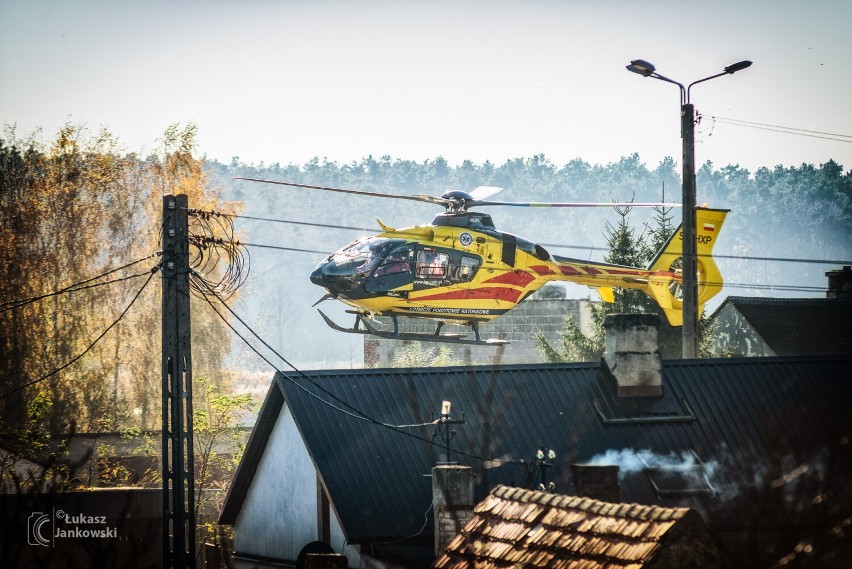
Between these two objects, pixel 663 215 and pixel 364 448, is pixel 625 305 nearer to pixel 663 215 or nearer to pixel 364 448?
pixel 663 215

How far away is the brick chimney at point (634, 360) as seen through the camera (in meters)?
24.7

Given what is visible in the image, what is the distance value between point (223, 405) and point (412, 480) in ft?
56.5

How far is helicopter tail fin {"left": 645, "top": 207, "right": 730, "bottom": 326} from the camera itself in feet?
97.2

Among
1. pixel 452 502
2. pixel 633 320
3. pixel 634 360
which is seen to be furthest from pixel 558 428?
pixel 452 502

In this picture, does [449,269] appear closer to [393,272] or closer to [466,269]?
[466,269]

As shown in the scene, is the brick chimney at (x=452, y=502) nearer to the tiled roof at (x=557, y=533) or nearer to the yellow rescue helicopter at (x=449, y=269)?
the tiled roof at (x=557, y=533)

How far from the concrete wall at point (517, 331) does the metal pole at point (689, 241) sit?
920 inches

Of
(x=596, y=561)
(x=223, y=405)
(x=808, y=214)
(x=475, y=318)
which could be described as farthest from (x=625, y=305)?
(x=808, y=214)

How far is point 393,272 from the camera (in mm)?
27422

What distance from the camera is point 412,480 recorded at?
871 inches

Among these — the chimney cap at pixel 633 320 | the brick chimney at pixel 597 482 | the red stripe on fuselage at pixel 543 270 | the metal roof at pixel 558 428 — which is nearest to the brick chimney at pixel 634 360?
the chimney cap at pixel 633 320
